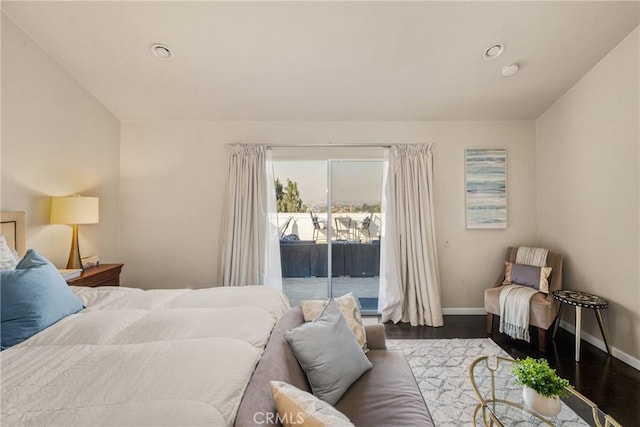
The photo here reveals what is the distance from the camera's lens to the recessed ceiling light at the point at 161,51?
8.03 ft

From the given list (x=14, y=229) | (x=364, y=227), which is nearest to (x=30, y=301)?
(x=14, y=229)

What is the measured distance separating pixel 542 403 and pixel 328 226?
267 cm

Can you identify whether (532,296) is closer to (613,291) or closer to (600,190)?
(613,291)

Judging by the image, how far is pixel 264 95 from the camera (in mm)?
3100

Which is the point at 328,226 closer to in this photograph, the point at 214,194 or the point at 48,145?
the point at 214,194

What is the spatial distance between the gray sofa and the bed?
2.2 inches

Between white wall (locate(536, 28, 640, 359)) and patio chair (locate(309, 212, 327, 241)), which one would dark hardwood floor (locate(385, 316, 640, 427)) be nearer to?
white wall (locate(536, 28, 640, 359))

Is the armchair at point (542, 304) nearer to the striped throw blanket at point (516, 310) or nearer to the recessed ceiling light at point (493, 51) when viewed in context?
the striped throw blanket at point (516, 310)

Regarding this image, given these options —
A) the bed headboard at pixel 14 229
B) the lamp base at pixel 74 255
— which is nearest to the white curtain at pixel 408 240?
the lamp base at pixel 74 255

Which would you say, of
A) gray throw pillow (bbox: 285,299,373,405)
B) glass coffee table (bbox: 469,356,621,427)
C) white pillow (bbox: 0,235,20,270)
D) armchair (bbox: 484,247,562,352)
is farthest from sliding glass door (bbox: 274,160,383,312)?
white pillow (bbox: 0,235,20,270)

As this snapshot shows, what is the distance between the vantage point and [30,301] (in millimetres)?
1464

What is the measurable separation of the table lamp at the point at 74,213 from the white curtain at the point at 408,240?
3.17m

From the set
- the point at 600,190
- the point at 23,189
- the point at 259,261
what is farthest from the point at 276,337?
the point at 600,190

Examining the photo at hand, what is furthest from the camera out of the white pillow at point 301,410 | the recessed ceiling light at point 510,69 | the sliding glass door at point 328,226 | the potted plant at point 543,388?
the sliding glass door at point 328,226
